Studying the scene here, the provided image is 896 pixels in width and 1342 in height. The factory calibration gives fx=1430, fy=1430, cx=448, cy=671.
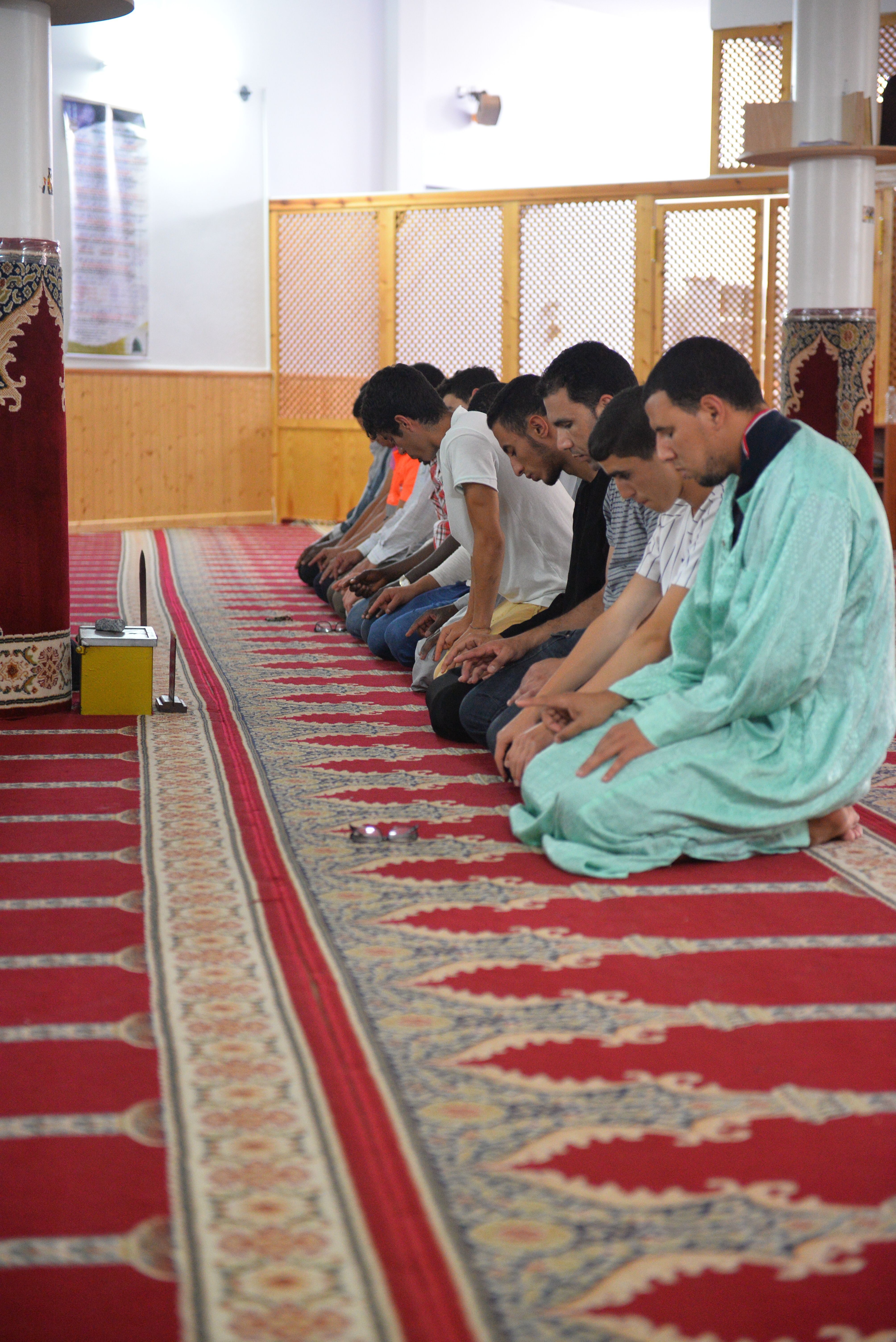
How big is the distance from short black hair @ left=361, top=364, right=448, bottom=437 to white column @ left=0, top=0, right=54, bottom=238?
39.9 inches

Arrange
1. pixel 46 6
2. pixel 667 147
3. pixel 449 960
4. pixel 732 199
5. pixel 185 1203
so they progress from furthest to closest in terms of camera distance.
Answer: pixel 667 147, pixel 732 199, pixel 46 6, pixel 449 960, pixel 185 1203

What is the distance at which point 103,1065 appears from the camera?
1743 millimetres

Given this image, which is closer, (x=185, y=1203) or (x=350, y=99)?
(x=185, y=1203)

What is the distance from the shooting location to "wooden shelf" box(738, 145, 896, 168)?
5.16 metres

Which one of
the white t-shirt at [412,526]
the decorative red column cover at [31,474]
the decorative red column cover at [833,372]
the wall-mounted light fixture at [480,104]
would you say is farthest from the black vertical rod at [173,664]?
the wall-mounted light fixture at [480,104]

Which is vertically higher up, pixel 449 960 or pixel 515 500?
pixel 515 500

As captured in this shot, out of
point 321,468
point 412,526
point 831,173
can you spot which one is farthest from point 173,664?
point 321,468

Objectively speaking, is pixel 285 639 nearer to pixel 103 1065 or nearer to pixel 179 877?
pixel 179 877

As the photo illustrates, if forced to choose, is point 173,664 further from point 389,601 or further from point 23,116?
point 23,116

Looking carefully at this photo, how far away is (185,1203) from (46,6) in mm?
3297

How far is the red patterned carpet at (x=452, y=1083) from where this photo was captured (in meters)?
1.30

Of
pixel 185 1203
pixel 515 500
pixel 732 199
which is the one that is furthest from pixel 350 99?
pixel 185 1203

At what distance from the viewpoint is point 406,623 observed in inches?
179

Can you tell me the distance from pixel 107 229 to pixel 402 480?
3891mm
